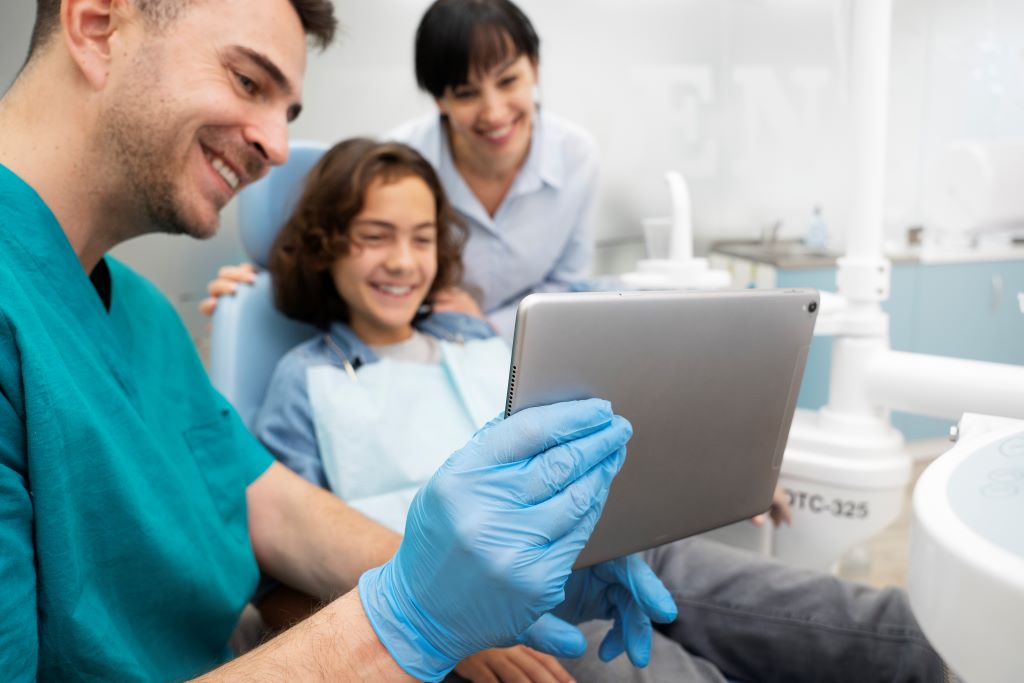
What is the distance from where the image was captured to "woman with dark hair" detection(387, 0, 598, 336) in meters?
1.53

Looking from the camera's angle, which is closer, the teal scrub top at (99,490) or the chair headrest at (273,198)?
the teal scrub top at (99,490)

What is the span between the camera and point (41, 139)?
786mm

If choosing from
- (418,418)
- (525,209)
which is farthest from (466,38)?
(418,418)

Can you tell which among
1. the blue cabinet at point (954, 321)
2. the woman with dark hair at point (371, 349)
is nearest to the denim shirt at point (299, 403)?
the woman with dark hair at point (371, 349)

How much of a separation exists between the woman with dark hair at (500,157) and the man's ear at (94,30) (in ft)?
2.65

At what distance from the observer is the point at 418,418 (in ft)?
4.26

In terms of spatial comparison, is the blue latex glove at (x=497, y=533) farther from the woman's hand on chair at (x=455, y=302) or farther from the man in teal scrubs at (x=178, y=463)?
the woman's hand on chair at (x=455, y=302)

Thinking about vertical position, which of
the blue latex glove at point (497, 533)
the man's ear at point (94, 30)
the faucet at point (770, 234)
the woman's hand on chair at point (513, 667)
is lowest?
the woman's hand on chair at point (513, 667)

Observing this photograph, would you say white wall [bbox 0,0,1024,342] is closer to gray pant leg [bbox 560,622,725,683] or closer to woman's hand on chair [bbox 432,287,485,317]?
woman's hand on chair [bbox 432,287,485,317]

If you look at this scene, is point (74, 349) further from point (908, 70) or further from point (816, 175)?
point (816, 175)

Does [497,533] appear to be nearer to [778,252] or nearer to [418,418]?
[418,418]

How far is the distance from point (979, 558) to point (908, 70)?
55.6 inches

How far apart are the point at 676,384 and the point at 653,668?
1.35 feet

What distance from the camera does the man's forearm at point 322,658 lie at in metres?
0.61
